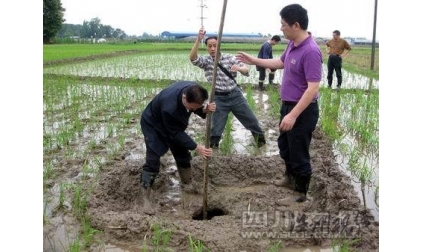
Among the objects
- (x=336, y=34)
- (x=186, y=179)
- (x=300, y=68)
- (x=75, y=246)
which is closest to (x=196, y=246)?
(x=75, y=246)

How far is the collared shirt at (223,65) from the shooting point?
15.2ft

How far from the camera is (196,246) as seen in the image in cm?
263

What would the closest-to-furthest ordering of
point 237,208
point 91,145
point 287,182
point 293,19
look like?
point 293,19 < point 237,208 < point 287,182 < point 91,145

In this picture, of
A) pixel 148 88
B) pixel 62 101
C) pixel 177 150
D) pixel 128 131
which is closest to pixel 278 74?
pixel 148 88

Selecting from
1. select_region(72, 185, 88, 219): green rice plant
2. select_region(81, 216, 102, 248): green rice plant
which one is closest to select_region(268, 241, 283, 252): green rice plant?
select_region(81, 216, 102, 248): green rice plant

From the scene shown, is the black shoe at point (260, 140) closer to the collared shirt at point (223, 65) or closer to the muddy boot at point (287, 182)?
the collared shirt at point (223, 65)

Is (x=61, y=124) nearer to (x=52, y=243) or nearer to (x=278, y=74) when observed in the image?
(x=52, y=243)

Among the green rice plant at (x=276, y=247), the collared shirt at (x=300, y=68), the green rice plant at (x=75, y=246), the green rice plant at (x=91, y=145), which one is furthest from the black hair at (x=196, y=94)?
the green rice plant at (x=91, y=145)

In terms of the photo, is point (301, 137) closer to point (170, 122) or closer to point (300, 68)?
point (300, 68)

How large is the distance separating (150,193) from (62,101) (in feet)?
17.4

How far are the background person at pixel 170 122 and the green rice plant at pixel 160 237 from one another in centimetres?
59

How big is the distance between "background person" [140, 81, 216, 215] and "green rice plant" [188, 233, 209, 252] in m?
0.77

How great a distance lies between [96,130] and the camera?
6.10 m

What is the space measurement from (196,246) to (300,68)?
1.62 metres
